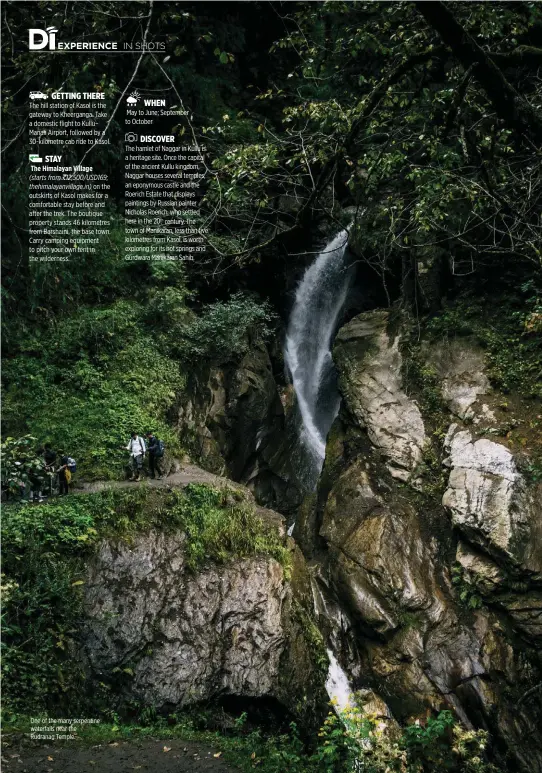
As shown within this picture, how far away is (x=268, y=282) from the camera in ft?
58.7

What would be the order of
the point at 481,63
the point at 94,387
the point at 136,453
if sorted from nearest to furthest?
the point at 481,63
the point at 136,453
the point at 94,387

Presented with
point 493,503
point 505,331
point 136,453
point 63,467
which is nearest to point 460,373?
point 505,331

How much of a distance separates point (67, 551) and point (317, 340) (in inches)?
433

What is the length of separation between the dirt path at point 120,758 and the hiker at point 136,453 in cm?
466

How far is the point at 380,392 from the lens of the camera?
13203mm

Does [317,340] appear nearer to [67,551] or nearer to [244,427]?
[244,427]

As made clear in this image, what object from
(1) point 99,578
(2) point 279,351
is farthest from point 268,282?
(1) point 99,578

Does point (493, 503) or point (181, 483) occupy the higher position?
point (181, 483)

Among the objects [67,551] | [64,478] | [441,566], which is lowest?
[441,566]

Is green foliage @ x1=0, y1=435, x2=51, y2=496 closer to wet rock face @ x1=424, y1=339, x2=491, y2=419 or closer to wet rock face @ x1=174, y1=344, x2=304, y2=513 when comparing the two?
wet rock face @ x1=174, y1=344, x2=304, y2=513

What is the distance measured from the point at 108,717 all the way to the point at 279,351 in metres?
11.3

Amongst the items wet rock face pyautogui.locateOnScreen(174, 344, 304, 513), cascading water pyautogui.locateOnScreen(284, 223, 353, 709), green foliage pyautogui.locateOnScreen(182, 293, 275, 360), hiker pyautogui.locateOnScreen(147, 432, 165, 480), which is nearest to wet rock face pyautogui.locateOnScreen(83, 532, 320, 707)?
hiker pyautogui.locateOnScreen(147, 432, 165, 480)

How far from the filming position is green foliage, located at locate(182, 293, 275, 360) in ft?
46.0

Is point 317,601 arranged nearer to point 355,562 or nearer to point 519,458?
point 355,562
